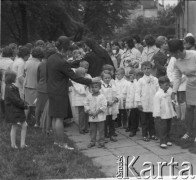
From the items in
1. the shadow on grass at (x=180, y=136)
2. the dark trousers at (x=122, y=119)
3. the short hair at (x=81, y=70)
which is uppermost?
the short hair at (x=81, y=70)

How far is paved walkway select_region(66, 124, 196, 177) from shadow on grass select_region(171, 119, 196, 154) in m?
0.12

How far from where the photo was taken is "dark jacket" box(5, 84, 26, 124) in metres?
6.89

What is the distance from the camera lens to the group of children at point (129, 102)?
7.18 m

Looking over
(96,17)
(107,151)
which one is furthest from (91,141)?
(96,17)

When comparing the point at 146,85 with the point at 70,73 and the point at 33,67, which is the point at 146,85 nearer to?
the point at 70,73

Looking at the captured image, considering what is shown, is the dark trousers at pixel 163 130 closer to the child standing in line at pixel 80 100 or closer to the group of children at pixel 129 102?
the group of children at pixel 129 102

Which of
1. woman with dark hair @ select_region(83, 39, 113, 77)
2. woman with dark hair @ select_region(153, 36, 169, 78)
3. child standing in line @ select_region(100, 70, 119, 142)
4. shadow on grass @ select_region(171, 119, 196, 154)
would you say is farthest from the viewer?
woman with dark hair @ select_region(153, 36, 169, 78)

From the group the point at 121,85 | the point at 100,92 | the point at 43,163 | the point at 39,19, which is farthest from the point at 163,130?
the point at 39,19

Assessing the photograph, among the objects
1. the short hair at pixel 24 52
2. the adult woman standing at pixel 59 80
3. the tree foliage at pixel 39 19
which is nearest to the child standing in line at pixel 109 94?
the adult woman standing at pixel 59 80

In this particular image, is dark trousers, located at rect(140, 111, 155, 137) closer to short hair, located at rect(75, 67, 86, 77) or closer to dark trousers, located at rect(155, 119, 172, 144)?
dark trousers, located at rect(155, 119, 172, 144)

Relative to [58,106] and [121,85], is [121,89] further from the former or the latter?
[58,106]

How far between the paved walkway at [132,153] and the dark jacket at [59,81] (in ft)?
3.00

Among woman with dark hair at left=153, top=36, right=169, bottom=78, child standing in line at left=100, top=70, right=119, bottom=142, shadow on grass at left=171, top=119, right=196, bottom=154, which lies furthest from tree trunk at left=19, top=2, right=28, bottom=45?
child standing in line at left=100, top=70, right=119, bottom=142

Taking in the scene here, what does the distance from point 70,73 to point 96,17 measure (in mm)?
31845
